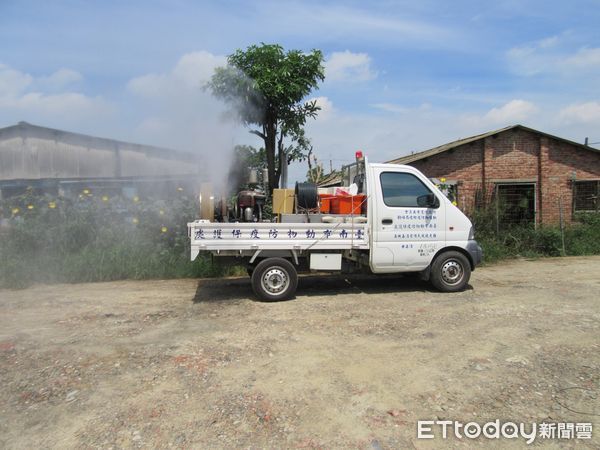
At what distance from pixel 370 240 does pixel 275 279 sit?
5.39ft

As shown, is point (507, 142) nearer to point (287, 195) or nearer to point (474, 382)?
point (287, 195)

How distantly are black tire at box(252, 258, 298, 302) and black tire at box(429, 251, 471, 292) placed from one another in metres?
2.37

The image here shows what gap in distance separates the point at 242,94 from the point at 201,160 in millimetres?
1970

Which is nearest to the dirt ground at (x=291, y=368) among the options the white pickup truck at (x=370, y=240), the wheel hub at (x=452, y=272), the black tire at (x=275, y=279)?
the black tire at (x=275, y=279)

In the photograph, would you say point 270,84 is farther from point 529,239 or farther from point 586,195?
point 586,195

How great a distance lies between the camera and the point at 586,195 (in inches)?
586

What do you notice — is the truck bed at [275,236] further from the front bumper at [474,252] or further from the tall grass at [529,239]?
the tall grass at [529,239]

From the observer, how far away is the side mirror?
22.9ft

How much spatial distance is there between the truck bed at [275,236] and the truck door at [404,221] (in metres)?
0.32

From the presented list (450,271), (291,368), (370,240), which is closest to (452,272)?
(450,271)

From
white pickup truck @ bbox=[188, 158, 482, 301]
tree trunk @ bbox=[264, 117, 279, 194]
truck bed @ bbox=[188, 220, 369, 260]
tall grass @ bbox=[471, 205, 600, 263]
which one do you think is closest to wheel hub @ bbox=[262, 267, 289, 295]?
white pickup truck @ bbox=[188, 158, 482, 301]

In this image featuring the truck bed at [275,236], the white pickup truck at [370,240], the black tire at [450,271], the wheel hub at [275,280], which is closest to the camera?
the truck bed at [275,236]

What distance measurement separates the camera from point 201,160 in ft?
35.4

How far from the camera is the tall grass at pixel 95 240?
8.61m
